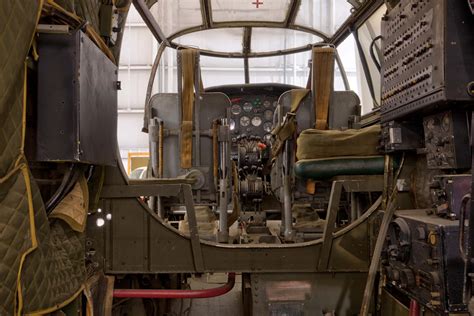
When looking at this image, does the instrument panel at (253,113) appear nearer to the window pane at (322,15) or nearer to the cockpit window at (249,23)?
the cockpit window at (249,23)

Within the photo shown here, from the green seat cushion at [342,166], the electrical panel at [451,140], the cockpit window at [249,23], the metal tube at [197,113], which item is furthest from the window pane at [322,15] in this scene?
the electrical panel at [451,140]

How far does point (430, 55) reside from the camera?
64.4 inches

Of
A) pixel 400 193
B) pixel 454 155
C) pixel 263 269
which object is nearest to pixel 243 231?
pixel 263 269

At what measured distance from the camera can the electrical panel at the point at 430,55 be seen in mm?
1526

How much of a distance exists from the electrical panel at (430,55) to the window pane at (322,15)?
1.64 meters

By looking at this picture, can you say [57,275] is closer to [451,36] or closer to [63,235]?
[63,235]

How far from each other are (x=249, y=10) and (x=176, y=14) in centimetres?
70

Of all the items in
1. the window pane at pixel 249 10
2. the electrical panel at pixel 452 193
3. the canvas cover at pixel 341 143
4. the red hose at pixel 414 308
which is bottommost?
the red hose at pixel 414 308

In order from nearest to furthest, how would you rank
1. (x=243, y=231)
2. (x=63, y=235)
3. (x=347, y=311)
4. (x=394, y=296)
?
(x=63, y=235) < (x=394, y=296) < (x=347, y=311) < (x=243, y=231)

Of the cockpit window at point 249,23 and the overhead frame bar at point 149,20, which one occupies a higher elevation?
the cockpit window at point 249,23

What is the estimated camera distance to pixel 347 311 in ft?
7.45

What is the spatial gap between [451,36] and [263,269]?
4.90 ft

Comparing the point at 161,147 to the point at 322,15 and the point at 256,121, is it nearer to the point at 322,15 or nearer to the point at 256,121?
the point at 322,15

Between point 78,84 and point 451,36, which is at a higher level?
point 451,36
